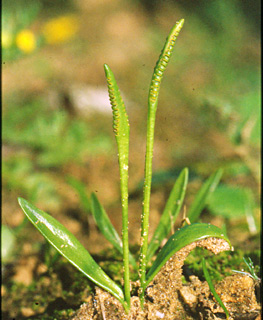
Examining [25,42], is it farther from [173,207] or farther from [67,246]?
[67,246]

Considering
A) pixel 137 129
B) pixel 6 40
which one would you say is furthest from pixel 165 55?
pixel 137 129

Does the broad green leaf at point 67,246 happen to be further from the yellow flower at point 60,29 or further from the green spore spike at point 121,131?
the yellow flower at point 60,29

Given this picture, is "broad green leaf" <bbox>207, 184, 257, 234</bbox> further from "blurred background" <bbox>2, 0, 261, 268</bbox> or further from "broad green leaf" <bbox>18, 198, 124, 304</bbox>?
"broad green leaf" <bbox>18, 198, 124, 304</bbox>

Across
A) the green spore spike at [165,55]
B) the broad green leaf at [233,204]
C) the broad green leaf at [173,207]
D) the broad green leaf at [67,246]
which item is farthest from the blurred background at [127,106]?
the green spore spike at [165,55]

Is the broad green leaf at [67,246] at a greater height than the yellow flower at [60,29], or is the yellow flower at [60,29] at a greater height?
the yellow flower at [60,29]

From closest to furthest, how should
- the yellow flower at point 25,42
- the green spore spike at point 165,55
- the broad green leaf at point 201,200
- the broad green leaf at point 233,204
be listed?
the green spore spike at point 165,55
the broad green leaf at point 201,200
the broad green leaf at point 233,204
the yellow flower at point 25,42

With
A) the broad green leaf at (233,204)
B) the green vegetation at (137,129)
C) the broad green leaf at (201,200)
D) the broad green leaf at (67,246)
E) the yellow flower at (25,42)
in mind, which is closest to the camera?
the broad green leaf at (67,246)

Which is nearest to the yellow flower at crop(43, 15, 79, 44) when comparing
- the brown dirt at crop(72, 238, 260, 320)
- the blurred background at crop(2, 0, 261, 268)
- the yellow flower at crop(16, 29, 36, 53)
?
the blurred background at crop(2, 0, 261, 268)
